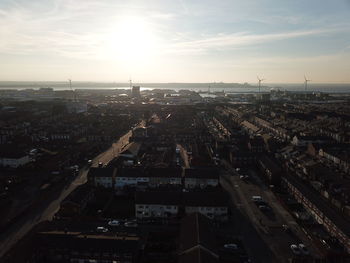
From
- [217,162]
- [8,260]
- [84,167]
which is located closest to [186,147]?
[217,162]

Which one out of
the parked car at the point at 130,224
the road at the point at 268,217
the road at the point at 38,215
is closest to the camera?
the road at the point at 268,217

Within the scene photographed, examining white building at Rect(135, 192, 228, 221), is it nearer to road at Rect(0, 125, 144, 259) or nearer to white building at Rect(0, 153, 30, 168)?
road at Rect(0, 125, 144, 259)

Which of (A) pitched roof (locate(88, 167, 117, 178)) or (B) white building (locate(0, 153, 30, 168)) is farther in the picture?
(B) white building (locate(0, 153, 30, 168))

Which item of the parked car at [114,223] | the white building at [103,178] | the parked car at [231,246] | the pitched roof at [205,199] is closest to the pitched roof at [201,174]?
the pitched roof at [205,199]

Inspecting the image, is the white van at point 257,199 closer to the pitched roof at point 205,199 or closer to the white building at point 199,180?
the white building at point 199,180

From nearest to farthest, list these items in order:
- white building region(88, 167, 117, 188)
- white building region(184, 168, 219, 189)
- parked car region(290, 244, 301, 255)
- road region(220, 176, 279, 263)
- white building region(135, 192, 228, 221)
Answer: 1. road region(220, 176, 279, 263)
2. parked car region(290, 244, 301, 255)
3. white building region(135, 192, 228, 221)
4. white building region(184, 168, 219, 189)
5. white building region(88, 167, 117, 188)

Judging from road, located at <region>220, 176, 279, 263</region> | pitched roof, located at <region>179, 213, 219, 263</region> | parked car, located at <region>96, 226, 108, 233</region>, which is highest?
pitched roof, located at <region>179, 213, 219, 263</region>

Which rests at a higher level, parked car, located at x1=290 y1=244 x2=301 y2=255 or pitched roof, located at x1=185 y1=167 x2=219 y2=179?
pitched roof, located at x1=185 y1=167 x2=219 y2=179

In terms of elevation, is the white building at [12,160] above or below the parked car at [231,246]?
above

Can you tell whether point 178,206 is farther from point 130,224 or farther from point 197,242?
point 197,242

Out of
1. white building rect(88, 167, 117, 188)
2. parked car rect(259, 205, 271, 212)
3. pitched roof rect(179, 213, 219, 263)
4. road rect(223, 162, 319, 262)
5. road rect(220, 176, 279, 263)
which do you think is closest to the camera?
pitched roof rect(179, 213, 219, 263)

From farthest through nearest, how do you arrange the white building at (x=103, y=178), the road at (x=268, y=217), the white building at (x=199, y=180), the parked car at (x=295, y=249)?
the white building at (x=103, y=178), the white building at (x=199, y=180), the road at (x=268, y=217), the parked car at (x=295, y=249)

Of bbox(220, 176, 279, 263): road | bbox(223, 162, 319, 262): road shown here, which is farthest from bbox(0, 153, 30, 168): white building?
bbox(220, 176, 279, 263): road

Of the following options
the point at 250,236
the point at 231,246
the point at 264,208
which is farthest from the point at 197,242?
the point at 264,208
